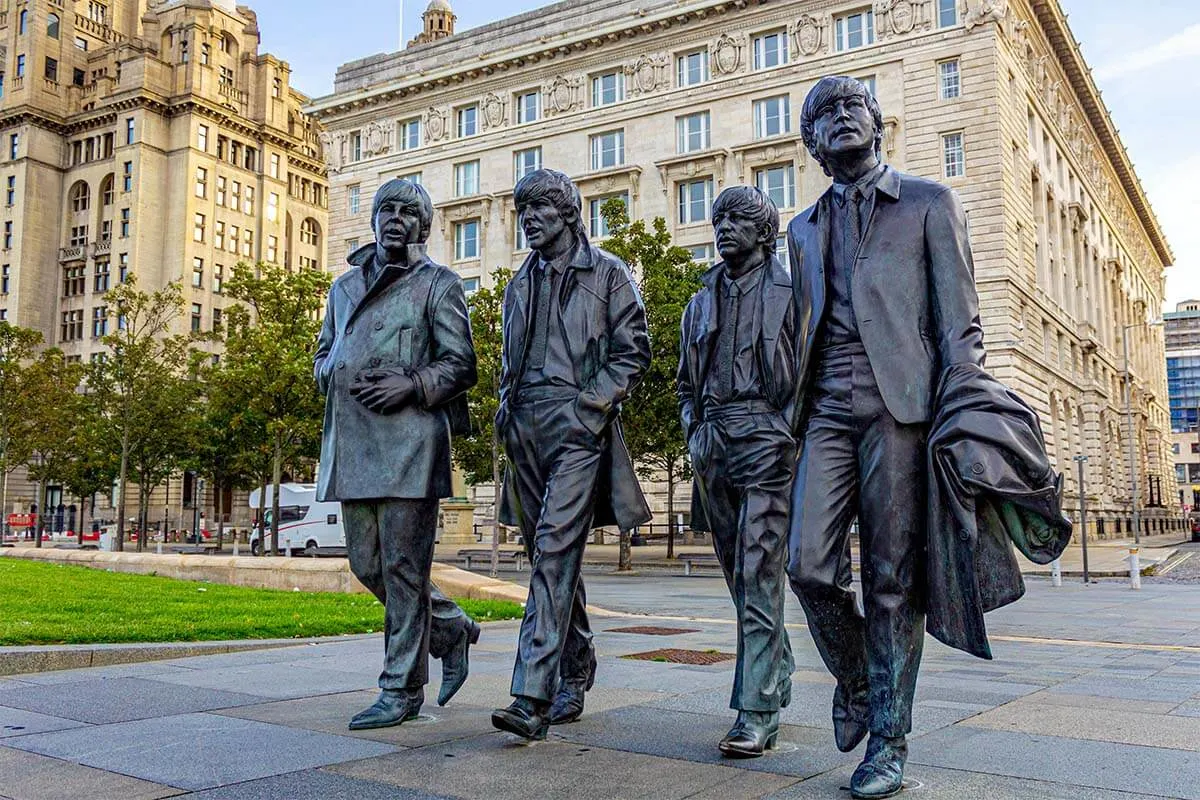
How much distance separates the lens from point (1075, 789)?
381 cm

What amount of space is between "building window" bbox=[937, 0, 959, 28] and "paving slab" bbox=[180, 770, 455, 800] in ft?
147

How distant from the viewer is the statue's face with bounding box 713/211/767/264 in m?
5.09

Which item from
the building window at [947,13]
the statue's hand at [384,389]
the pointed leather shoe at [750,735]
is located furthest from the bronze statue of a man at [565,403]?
the building window at [947,13]

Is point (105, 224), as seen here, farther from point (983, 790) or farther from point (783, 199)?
point (983, 790)

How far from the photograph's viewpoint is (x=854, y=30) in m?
45.3

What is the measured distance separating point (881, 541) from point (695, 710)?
1996mm

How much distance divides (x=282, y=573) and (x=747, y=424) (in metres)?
12.4

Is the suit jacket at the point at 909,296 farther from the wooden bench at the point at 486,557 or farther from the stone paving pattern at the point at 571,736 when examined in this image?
the wooden bench at the point at 486,557

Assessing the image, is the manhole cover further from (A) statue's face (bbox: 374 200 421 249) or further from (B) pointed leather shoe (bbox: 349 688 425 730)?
(A) statue's face (bbox: 374 200 421 249)

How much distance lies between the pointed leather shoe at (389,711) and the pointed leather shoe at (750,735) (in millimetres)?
1555

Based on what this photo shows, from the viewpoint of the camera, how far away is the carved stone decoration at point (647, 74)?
5012cm

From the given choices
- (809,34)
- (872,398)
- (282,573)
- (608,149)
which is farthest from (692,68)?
(872,398)

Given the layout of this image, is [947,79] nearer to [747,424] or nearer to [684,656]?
[684,656]

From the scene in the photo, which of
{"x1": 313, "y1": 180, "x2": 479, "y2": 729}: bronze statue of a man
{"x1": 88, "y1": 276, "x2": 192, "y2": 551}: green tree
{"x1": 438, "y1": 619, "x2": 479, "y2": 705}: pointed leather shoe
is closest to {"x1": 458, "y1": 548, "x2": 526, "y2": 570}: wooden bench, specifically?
{"x1": 88, "y1": 276, "x2": 192, "y2": 551}: green tree
